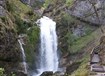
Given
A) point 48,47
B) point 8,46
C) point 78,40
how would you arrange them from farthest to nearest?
point 48,47, point 78,40, point 8,46

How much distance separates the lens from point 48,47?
139 ft

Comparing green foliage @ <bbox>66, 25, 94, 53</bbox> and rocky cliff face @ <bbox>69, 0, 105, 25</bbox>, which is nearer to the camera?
green foliage @ <bbox>66, 25, 94, 53</bbox>

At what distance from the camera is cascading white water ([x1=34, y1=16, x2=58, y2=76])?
4065cm

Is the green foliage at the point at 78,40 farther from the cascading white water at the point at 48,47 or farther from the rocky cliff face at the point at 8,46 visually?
the rocky cliff face at the point at 8,46

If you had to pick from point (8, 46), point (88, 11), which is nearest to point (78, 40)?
point (88, 11)

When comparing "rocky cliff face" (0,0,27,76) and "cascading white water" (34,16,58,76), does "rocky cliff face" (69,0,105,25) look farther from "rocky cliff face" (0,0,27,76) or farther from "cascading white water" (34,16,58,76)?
"rocky cliff face" (0,0,27,76)

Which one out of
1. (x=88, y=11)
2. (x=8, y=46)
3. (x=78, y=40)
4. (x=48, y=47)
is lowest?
(x=8, y=46)

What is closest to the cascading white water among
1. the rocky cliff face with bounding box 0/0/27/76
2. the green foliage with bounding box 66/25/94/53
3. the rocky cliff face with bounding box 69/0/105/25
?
the green foliage with bounding box 66/25/94/53

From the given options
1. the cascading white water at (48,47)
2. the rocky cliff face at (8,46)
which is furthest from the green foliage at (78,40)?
the rocky cliff face at (8,46)

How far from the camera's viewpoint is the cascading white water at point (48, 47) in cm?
4065

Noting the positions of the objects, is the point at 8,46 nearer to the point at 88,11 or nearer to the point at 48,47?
the point at 48,47

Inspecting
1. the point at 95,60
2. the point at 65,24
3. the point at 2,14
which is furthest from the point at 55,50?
the point at 95,60

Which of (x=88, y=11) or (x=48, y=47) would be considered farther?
(x=88, y=11)

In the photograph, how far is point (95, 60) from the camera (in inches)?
813
